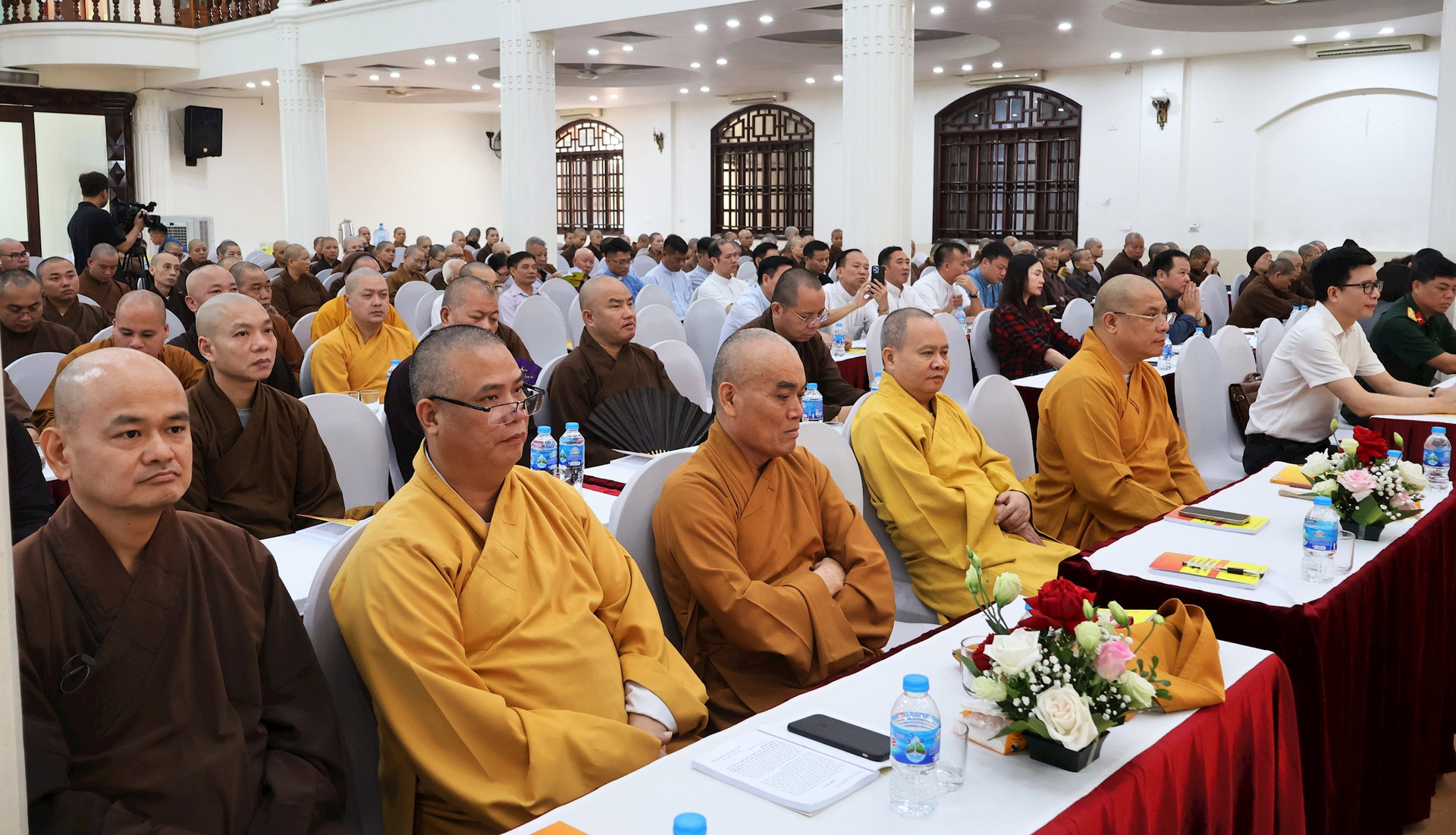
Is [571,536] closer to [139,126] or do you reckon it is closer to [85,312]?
[85,312]

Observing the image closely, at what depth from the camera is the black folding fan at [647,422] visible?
432 cm

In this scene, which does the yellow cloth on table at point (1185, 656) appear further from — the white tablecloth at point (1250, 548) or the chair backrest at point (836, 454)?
the chair backrest at point (836, 454)

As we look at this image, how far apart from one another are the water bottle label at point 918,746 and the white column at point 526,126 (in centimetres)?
1257

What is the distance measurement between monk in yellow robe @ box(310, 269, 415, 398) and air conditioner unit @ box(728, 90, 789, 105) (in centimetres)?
1488

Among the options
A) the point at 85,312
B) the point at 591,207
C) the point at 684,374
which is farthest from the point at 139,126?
the point at 684,374

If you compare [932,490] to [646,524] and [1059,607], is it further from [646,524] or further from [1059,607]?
[1059,607]

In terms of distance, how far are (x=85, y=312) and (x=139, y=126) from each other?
45.5ft

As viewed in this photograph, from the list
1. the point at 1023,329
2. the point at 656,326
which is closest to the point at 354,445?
the point at 656,326

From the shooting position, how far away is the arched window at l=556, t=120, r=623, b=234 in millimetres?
22562

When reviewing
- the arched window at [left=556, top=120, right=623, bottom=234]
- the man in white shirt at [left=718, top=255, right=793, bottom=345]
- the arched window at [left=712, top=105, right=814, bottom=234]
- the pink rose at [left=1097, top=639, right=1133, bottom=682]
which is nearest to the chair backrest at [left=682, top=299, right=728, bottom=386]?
the man in white shirt at [left=718, top=255, right=793, bottom=345]

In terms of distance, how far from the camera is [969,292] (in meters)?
8.81

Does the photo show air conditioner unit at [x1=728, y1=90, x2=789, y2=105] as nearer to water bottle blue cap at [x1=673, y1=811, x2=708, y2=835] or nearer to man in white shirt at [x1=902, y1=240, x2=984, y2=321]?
man in white shirt at [x1=902, y1=240, x2=984, y2=321]

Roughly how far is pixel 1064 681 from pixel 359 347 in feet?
14.7

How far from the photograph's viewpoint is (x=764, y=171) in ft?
66.6
